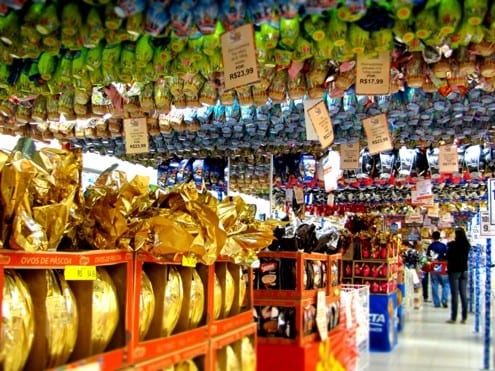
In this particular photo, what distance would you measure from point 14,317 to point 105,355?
0.46 metres

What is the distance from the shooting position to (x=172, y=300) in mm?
3141

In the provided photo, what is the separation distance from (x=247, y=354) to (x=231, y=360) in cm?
25

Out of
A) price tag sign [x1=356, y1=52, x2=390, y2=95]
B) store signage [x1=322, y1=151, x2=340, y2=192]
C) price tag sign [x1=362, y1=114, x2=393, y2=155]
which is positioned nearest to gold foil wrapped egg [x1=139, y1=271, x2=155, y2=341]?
price tag sign [x1=356, y1=52, x2=390, y2=95]

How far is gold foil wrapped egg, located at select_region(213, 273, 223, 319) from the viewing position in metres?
3.70

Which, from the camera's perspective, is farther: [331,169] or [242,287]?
[331,169]

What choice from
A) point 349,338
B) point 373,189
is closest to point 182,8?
point 349,338

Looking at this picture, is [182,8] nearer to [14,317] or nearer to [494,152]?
[14,317]

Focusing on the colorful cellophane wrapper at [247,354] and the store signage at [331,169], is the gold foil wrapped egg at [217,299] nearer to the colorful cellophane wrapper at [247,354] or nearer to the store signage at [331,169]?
the colorful cellophane wrapper at [247,354]

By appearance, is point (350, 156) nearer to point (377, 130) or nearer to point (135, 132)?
point (377, 130)

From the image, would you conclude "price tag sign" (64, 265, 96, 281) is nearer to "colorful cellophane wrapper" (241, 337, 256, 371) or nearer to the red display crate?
the red display crate

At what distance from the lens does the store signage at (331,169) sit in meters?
8.12

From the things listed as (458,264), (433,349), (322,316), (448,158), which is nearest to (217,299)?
(322,316)

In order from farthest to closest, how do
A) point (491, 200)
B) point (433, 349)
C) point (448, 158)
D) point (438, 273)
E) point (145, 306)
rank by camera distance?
point (438, 273)
point (433, 349)
point (448, 158)
point (491, 200)
point (145, 306)

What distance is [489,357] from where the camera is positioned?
344 inches
